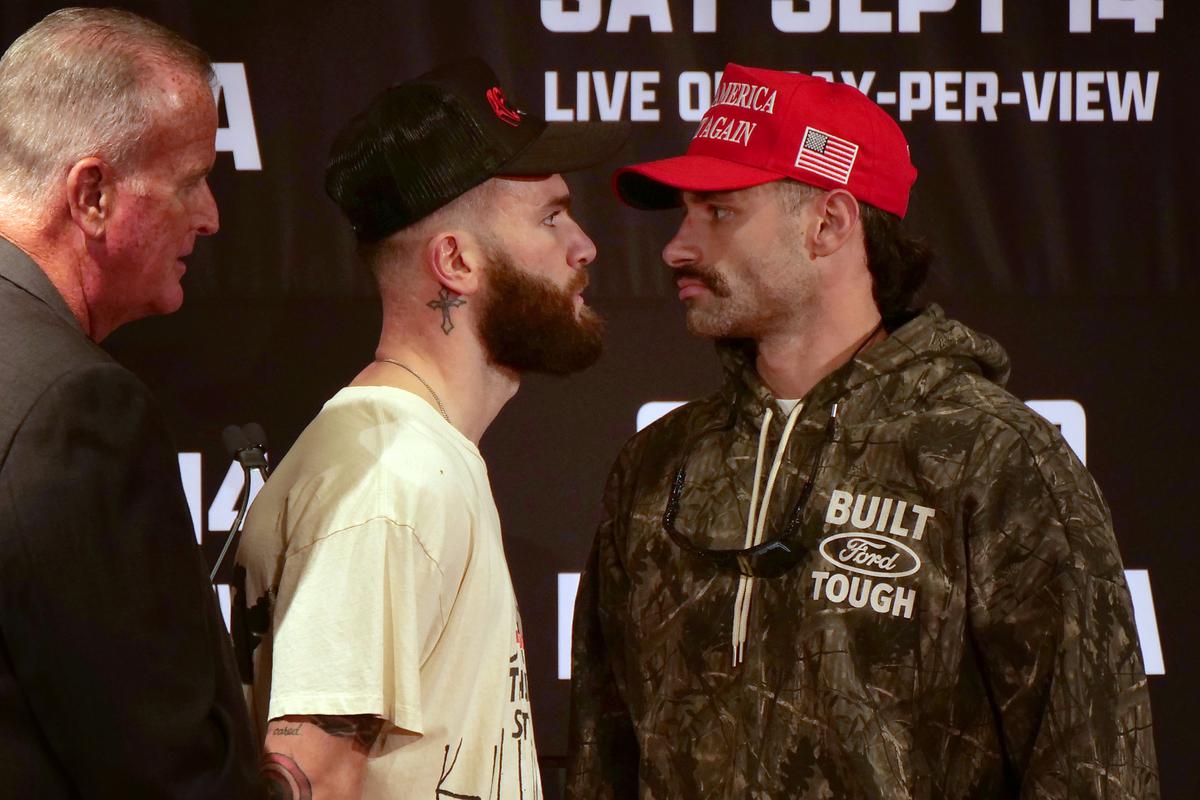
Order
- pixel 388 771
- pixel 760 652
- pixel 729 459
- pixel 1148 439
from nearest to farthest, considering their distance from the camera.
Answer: pixel 388 771 < pixel 760 652 < pixel 729 459 < pixel 1148 439

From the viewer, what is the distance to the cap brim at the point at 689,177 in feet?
6.94

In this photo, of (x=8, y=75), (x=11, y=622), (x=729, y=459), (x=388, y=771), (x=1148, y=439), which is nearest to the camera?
(x=11, y=622)

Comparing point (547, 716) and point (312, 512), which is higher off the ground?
point (312, 512)

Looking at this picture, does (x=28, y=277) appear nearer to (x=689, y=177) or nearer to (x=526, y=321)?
(x=526, y=321)

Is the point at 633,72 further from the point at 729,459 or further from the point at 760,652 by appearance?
the point at 760,652

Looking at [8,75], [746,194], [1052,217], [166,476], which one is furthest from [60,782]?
[1052,217]

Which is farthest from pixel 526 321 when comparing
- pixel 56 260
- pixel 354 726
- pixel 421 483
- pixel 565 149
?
pixel 56 260

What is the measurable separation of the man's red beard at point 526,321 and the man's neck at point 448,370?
0.09 ft

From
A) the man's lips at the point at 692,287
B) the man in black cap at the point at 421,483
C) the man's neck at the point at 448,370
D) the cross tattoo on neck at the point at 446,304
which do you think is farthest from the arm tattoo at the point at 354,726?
the man's lips at the point at 692,287

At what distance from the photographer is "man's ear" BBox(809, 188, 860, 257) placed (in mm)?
2135

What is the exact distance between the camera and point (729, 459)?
6.91ft

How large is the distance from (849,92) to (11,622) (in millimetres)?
1547

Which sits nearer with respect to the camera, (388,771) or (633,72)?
(388,771)

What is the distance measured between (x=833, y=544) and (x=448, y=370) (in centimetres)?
59
